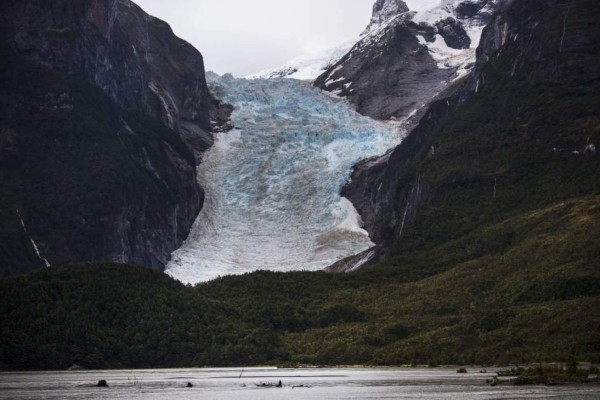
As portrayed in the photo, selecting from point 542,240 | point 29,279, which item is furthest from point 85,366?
point 542,240

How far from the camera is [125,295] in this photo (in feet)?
538

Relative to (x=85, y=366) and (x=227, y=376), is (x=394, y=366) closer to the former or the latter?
(x=227, y=376)

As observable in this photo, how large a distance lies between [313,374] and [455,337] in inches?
909

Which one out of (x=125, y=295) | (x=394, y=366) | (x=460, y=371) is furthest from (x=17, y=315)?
(x=460, y=371)

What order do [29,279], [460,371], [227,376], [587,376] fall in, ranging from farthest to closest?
[29,279], [227,376], [460,371], [587,376]

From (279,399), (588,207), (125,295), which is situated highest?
(588,207)

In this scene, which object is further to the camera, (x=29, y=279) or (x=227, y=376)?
(x=29, y=279)

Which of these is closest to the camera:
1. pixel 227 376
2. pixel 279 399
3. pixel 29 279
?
pixel 279 399

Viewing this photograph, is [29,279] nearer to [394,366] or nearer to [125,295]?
[125,295]

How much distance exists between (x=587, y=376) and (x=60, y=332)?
7657 cm

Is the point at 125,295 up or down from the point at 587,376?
up

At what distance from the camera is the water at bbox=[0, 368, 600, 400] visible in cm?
8931

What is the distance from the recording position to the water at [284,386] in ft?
293

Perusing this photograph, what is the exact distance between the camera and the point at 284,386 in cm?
10762
